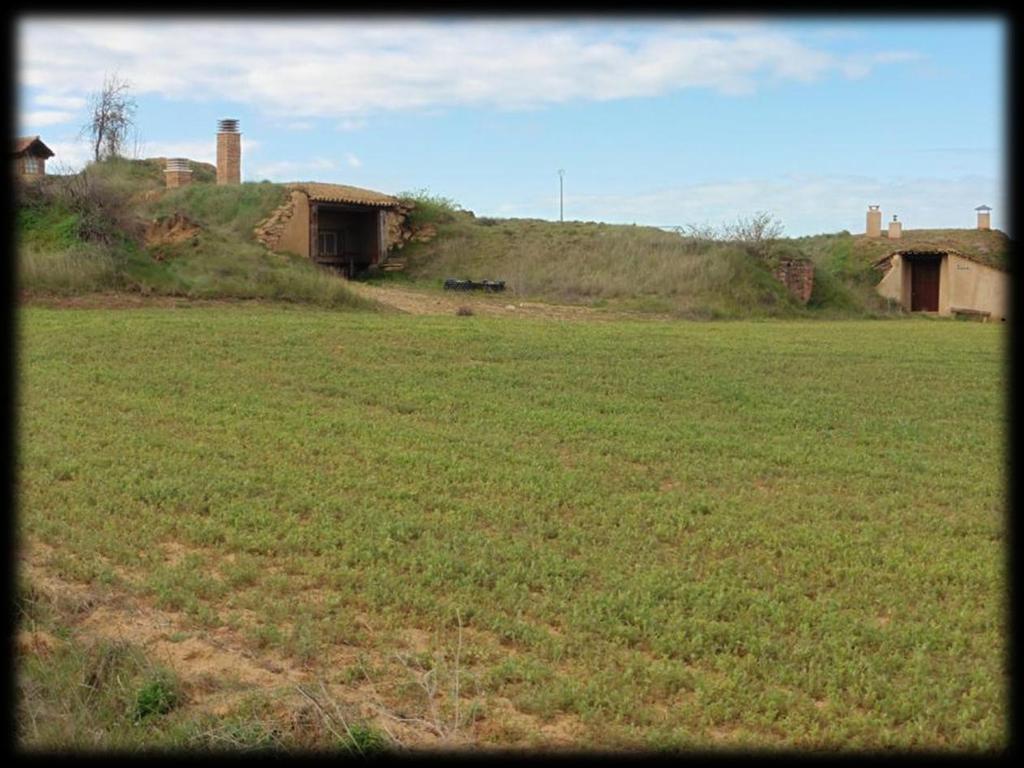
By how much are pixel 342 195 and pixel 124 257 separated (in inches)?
443

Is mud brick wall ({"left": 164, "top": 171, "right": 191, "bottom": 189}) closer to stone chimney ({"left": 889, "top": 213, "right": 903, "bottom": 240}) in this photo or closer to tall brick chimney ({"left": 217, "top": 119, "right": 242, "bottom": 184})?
tall brick chimney ({"left": 217, "top": 119, "right": 242, "bottom": 184})

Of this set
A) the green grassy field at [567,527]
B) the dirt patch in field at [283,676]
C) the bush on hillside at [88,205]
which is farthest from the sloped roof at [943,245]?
the dirt patch in field at [283,676]

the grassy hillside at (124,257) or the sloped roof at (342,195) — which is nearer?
the grassy hillside at (124,257)

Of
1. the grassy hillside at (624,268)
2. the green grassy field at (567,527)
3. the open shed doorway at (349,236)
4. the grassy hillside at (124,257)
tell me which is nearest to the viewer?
the green grassy field at (567,527)

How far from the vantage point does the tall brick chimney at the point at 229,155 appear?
3628 centimetres

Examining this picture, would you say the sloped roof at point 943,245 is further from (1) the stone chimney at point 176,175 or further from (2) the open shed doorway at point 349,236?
(1) the stone chimney at point 176,175

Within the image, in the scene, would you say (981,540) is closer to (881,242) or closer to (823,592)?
(823,592)

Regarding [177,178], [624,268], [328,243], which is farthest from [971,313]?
[177,178]

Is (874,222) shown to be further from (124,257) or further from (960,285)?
(124,257)

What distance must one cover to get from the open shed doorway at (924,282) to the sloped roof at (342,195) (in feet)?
63.0

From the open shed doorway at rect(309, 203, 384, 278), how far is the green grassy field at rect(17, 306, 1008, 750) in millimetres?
18329

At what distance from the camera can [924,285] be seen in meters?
39.0

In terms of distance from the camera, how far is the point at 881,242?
41438mm

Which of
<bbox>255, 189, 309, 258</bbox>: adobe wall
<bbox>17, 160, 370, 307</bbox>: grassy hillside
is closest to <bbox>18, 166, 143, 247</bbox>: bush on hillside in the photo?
<bbox>17, 160, 370, 307</bbox>: grassy hillside
